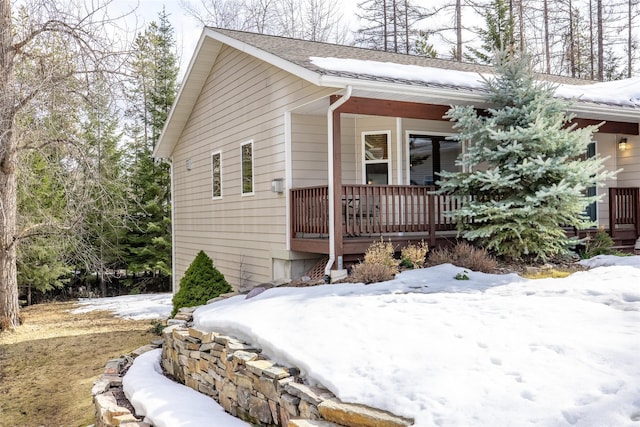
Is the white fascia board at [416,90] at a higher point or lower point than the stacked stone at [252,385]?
higher

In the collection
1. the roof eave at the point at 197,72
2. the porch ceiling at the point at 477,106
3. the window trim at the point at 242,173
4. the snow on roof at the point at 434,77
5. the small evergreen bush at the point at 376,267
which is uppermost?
the roof eave at the point at 197,72

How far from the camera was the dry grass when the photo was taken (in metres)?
6.11

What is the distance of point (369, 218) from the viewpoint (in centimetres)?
799

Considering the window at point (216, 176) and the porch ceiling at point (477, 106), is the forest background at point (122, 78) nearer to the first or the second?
the window at point (216, 176)

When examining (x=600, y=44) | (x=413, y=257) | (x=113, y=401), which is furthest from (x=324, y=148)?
(x=600, y=44)

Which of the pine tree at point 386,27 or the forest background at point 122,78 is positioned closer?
the forest background at point 122,78

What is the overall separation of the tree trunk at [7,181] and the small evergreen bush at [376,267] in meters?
6.48

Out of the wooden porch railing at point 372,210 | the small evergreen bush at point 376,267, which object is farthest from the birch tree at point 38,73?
the small evergreen bush at point 376,267

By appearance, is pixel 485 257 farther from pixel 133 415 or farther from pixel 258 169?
pixel 133 415

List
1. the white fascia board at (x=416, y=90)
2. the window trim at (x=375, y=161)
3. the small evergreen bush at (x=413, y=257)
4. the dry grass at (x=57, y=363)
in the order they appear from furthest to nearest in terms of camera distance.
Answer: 1. the window trim at (x=375, y=161)
2. the small evergreen bush at (x=413, y=257)
3. the white fascia board at (x=416, y=90)
4. the dry grass at (x=57, y=363)

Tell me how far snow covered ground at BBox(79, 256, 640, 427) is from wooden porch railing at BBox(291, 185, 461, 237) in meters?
1.78

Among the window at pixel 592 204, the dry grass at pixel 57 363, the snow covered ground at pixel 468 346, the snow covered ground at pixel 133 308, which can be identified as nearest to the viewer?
the snow covered ground at pixel 468 346

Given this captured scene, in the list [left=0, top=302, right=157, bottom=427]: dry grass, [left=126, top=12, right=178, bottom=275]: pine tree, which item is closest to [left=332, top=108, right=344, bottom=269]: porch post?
[left=0, top=302, right=157, bottom=427]: dry grass

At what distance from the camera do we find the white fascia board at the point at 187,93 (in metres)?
11.4
